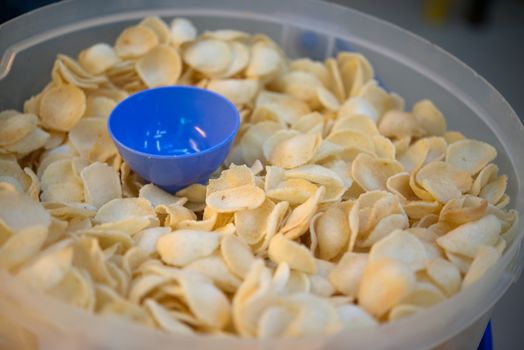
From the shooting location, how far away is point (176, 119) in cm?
72

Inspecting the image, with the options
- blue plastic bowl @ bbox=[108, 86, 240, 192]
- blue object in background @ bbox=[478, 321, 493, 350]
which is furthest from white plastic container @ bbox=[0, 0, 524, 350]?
blue plastic bowl @ bbox=[108, 86, 240, 192]

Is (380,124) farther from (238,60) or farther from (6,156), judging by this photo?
(6,156)

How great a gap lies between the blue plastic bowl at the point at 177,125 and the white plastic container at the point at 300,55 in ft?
0.50

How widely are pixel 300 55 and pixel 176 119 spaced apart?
248 mm

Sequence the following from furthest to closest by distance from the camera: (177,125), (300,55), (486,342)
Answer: (300,55)
(177,125)
(486,342)

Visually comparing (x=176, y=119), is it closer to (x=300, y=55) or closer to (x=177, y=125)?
(x=177, y=125)

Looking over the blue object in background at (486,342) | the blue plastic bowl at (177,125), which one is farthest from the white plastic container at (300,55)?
the blue plastic bowl at (177,125)

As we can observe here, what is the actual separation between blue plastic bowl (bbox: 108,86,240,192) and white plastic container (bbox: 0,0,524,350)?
0.15 metres

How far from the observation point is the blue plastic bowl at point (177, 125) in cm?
66

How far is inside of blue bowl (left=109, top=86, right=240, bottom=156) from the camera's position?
27.1 inches

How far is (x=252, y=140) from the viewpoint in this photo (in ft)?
2.35

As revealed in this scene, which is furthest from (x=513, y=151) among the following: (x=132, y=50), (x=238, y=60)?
(x=132, y=50)

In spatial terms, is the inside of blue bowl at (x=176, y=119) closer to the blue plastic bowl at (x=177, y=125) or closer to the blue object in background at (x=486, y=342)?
the blue plastic bowl at (x=177, y=125)

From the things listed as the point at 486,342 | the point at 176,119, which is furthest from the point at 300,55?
the point at 486,342
